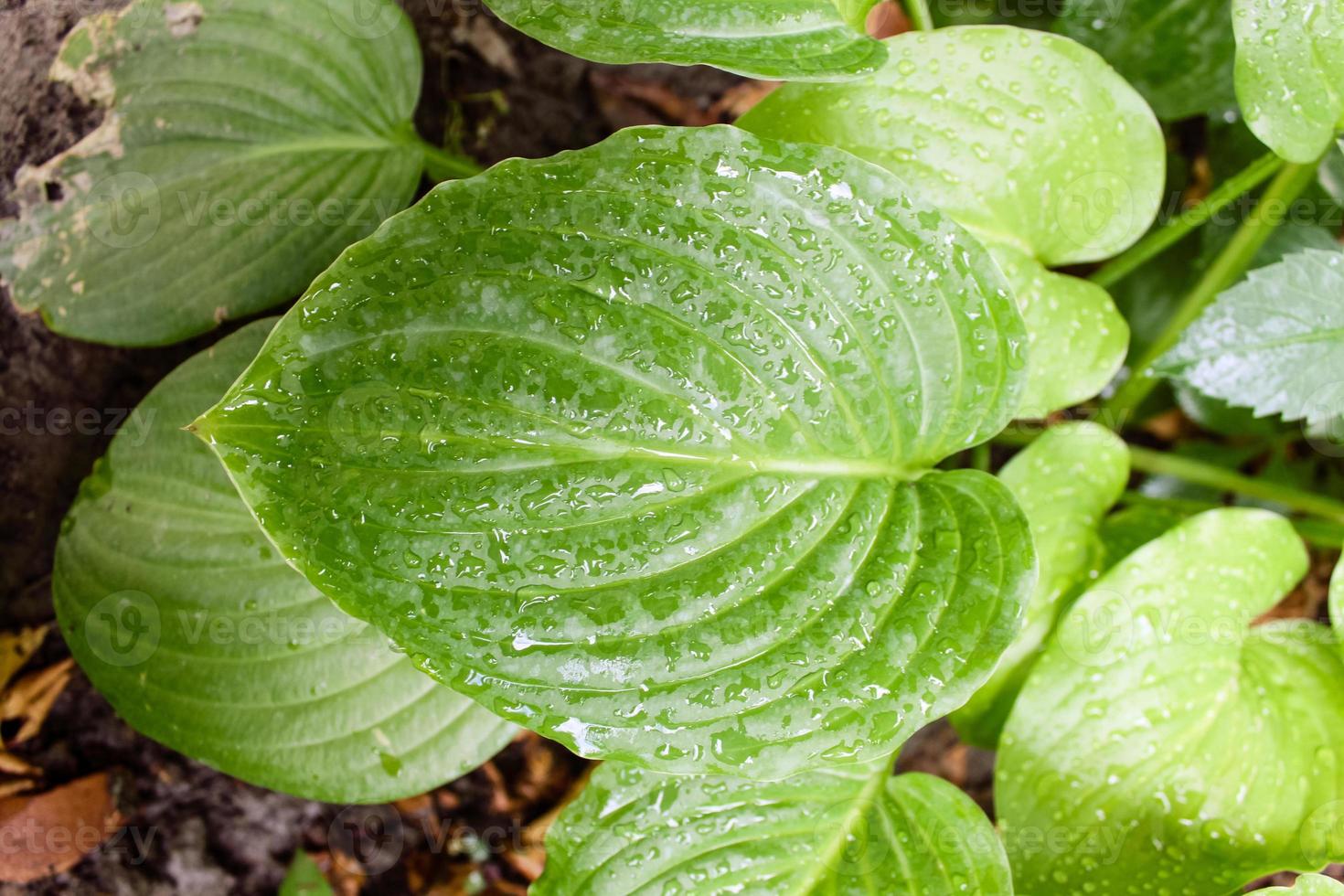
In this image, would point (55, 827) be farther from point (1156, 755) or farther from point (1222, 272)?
point (1222, 272)

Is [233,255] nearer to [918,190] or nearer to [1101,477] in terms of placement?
[918,190]

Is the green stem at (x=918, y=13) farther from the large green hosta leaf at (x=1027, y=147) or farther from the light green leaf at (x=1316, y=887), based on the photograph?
the light green leaf at (x=1316, y=887)

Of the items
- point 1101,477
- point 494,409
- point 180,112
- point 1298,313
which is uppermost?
point 180,112

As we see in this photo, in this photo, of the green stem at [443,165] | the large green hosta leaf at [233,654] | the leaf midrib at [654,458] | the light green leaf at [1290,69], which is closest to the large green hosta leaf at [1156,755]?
the leaf midrib at [654,458]

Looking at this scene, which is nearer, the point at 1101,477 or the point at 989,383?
the point at 989,383

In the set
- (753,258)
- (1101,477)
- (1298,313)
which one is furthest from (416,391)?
(1298,313)

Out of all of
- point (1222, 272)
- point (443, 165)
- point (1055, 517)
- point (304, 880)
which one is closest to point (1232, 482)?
point (1222, 272)

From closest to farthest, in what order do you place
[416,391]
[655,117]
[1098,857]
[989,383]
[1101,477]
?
[416,391] < [989,383] < [1098,857] < [1101,477] < [655,117]
